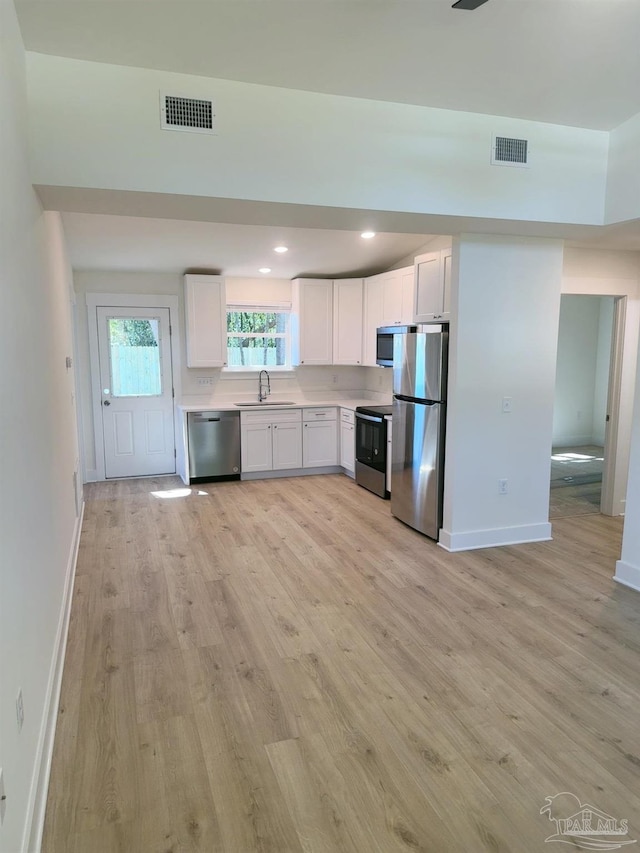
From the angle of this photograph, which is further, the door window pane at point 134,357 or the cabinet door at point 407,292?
Result: the door window pane at point 134,357

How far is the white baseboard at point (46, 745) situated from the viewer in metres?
1.66

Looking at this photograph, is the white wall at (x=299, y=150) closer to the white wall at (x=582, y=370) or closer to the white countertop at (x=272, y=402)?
the white countertop at (x=272, y=402)

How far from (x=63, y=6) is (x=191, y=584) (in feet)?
10.2

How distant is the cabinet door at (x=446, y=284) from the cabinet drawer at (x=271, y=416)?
2.66 meters

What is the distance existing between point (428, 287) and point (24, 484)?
354cm

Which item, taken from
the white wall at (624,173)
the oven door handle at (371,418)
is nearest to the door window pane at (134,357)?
the oven door handle at (371,418)

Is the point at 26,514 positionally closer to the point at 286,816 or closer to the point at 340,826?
the point at 286,816

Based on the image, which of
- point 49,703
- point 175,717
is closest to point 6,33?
point 49,703

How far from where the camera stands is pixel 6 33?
1.90 m

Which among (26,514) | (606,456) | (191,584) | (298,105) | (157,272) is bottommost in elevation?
(191,584)

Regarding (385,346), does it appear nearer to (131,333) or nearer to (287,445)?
(287,445)

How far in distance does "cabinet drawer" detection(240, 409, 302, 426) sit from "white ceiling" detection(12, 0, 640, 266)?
3.13m

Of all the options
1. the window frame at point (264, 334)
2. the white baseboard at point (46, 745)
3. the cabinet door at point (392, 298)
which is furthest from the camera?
the window frame at point (264, 334)

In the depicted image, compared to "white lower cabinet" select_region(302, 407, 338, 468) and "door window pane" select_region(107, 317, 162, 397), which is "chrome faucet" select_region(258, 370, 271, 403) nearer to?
"white lower cabinet" select_region(302, 407, 338, 468)
